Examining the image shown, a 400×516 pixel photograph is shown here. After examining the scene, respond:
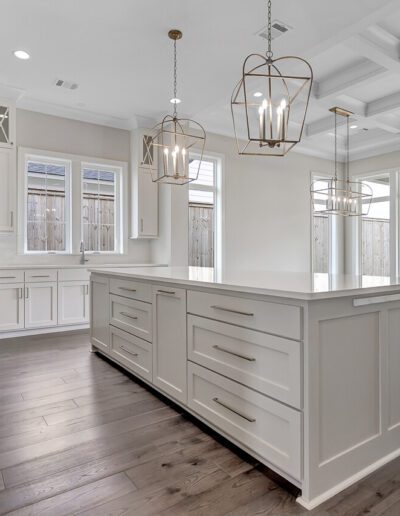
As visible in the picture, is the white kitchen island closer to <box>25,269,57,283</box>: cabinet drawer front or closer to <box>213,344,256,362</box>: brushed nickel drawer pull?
<box>213,344,256,362</box>: brushed nickel drawer pull

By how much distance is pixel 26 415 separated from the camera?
234cm

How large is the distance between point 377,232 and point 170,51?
592 centimetres

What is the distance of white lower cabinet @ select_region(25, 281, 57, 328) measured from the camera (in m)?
4.54

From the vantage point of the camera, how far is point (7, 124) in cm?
459

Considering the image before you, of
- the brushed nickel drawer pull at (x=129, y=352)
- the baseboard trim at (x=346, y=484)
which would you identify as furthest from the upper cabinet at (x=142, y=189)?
the baseboard trim at (x=346, y=484)

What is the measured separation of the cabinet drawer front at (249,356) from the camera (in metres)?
1.52

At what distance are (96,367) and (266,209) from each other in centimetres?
474

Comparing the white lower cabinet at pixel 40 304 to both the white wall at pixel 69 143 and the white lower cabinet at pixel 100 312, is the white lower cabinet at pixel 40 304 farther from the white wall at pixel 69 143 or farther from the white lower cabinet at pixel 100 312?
the white lower cabinet at pixel 100 312

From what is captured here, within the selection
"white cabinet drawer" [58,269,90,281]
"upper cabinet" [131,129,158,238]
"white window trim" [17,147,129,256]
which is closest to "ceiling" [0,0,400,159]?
"upper cabinet" [131,129,158,238]

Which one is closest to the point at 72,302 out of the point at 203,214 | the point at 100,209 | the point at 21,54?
the point at 100,209

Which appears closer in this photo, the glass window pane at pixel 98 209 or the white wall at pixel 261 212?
the glass window pane at pixel 98 209

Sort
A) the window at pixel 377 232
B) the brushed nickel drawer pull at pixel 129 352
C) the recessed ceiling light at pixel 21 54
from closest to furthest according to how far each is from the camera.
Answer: the brushed nickel drawer pull at pixel 129 352
the recessed ceiling light at pixel 21 54
the window at pixel 377 232

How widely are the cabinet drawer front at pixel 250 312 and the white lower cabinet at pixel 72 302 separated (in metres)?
3.16

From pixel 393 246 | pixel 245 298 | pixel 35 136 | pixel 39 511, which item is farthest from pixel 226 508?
pixel 393 246
